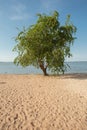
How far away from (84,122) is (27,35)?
54.7 ft

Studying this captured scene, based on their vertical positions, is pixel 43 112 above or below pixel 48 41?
below

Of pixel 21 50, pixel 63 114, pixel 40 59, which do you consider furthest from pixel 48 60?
pixel 63 114

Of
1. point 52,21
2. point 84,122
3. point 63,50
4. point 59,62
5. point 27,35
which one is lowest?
point 84,122

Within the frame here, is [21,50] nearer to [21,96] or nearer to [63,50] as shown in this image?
[63,50]

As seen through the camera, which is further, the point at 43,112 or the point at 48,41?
the point at 48,41

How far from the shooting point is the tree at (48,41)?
75.6ft

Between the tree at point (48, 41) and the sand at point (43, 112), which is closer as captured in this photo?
the sand at point (43, 112)

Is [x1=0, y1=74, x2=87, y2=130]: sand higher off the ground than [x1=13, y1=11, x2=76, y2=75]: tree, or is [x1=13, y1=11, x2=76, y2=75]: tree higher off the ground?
[x1=13, y1=11, x2=76, y2=75]: tree

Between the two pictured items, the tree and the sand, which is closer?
the sand

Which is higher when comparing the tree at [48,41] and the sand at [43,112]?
the tree at [48,41]

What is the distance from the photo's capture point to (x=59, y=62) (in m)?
23.5

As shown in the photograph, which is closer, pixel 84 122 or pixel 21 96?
pixel 84 122

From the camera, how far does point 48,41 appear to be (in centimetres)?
2306

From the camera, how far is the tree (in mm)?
23047
